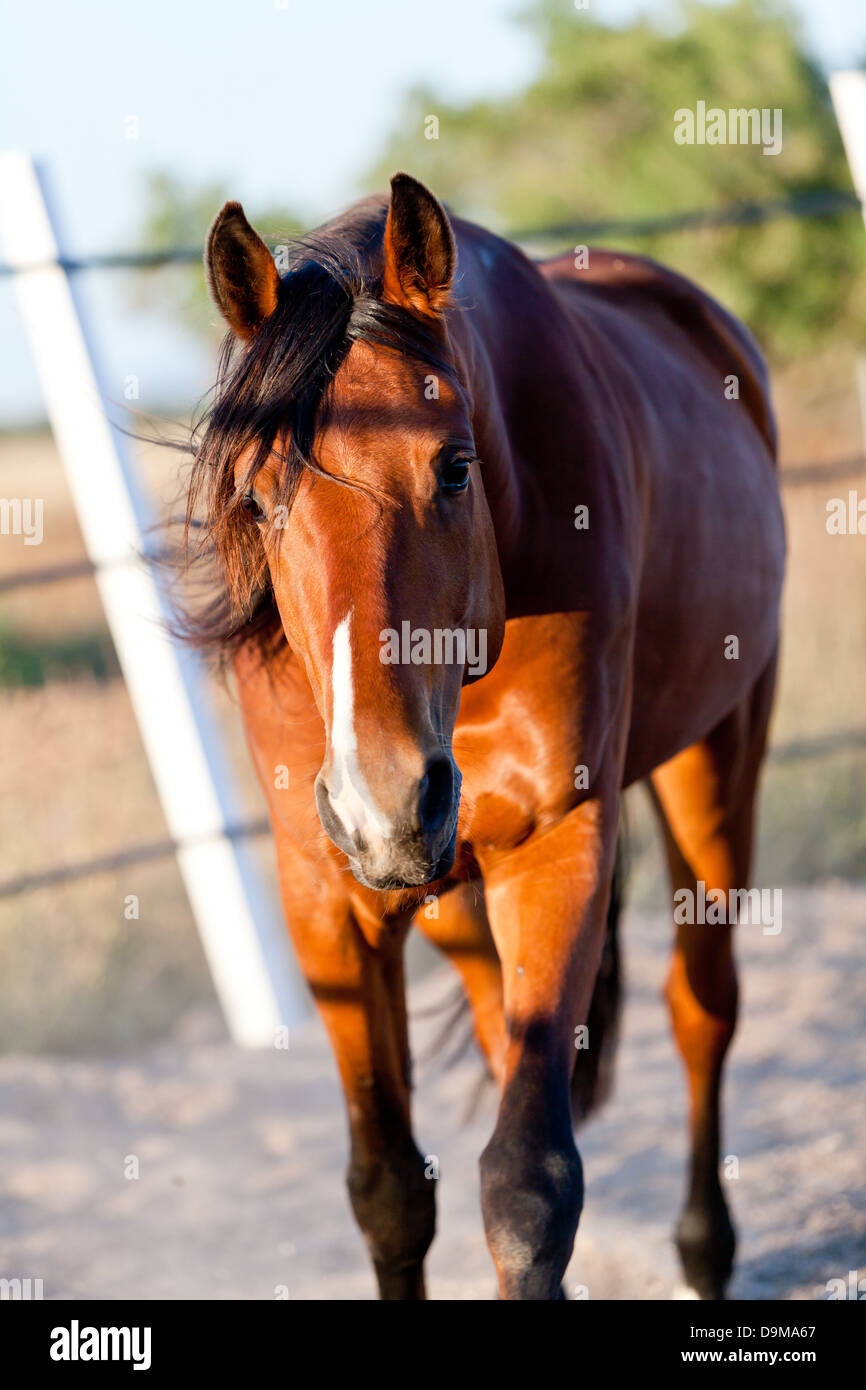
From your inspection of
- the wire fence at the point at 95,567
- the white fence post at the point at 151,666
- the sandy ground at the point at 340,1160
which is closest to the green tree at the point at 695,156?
the wire fence at the point at 95,567

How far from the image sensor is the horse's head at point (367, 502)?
1545 millimetres

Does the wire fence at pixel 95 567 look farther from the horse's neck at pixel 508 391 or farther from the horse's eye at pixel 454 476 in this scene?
the horse's eye at pixel 454 476

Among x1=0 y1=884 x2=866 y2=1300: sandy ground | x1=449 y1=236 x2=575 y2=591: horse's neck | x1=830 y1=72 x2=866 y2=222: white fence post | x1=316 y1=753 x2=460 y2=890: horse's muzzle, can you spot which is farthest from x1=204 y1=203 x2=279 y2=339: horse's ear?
x1=830 y1=72 x2=866 y2=222: white fence post

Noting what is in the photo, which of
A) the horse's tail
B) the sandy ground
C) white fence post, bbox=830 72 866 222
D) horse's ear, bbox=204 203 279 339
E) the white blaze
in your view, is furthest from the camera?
white fence post, bbox=830 72 866 222

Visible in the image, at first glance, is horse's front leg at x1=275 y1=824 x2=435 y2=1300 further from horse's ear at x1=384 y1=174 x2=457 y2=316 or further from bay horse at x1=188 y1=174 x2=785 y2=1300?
horse's ear at x1=384 y1=174 x2=457 y2=316

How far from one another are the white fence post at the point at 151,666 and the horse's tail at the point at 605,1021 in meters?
1.60

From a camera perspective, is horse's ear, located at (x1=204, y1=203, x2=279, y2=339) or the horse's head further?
horse's ear, located at (x1=204, y1=203, x2=279, y2=339)

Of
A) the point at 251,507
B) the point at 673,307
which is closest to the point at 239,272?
the point at 251,507

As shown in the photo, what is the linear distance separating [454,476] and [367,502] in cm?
16

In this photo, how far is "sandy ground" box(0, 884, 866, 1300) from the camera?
10.4ft

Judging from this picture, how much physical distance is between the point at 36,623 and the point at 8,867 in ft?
15.9

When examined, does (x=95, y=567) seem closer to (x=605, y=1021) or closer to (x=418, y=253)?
(x=605, y=1021)

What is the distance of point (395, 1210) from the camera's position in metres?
2.46

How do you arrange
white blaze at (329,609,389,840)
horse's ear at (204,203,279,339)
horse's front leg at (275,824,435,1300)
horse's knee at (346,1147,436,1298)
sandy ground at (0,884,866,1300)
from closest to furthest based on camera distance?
white blaze at (329,609,389,840) → horse's ear at (204,203,279,339) → horse's front leg at (275,824,435,1300) → horse's knee at (346,1147,436,1298) → sandy ground at (0,884,866,1300)
